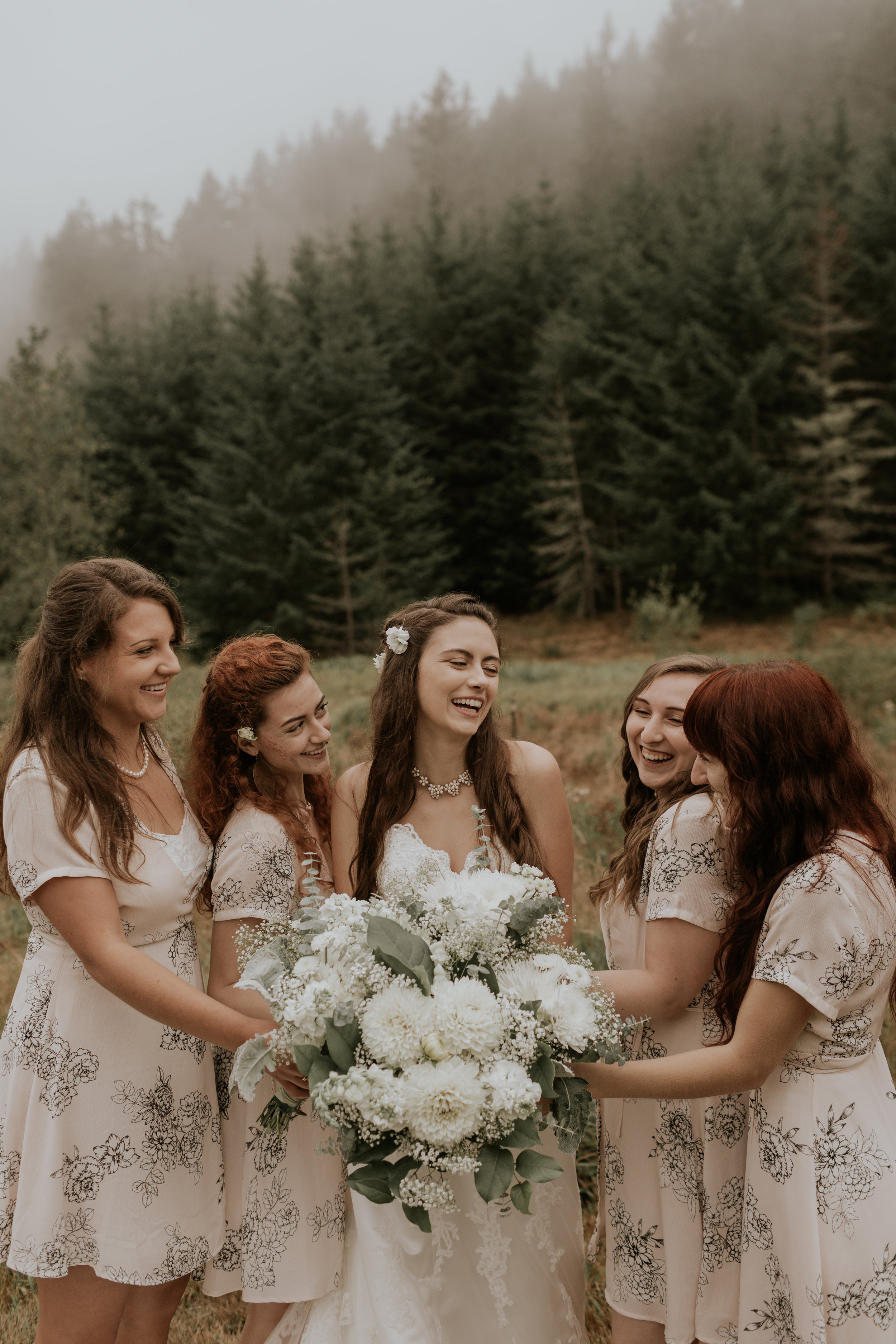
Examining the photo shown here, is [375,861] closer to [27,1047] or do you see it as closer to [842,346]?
[27,1047]

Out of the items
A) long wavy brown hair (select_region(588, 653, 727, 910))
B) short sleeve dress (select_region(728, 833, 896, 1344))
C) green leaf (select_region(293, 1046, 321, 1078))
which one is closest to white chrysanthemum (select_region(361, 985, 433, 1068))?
green leaf (select_region(293, 1046, 321, 1078))

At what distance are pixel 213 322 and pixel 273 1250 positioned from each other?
37127mm

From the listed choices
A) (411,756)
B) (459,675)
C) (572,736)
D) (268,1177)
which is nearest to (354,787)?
(411,756)

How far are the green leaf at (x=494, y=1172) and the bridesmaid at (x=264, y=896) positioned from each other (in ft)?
1.85

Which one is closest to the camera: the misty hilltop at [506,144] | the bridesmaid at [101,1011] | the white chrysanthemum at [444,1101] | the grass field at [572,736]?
the white chrysanthemum at [444,1101]

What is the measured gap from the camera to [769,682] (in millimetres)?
2105

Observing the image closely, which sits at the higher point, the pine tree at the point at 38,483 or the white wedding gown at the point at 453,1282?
the pine tree at the point at 38,483

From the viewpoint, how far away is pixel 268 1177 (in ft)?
8.89

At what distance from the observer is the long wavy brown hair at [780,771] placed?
6.88 feet

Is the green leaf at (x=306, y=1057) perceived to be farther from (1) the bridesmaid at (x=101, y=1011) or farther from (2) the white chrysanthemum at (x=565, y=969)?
(2) the white chrysanthemum at (x=565, y=969)

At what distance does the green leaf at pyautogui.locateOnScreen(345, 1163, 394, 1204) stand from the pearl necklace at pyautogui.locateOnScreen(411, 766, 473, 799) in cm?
145

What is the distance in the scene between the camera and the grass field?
3.72 metres

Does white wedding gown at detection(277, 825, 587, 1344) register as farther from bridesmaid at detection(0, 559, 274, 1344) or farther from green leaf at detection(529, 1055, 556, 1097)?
green leaf at detection(529, 1055, 556, 1097)

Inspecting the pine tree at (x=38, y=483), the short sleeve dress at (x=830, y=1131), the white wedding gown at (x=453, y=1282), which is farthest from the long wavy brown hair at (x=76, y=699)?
the pine tree at (x=38, y=483)
